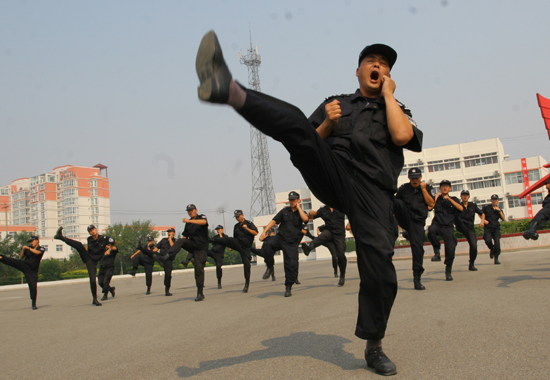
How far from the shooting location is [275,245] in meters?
12.1

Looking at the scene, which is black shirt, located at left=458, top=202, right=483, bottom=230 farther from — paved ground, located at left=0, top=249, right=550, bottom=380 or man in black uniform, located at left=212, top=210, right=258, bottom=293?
man in black uniform, located at left=212, top=210, right=258, bottom=293

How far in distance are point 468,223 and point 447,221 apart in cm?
318

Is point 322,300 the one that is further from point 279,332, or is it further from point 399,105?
point 399,105

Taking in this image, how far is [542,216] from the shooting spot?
8.35m

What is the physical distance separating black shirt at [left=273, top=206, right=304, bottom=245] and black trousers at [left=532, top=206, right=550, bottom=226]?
4.54 metres

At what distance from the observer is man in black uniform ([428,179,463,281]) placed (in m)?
9.70

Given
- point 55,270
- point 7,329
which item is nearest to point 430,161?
point 55,270

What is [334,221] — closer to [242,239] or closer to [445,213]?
[445,213]

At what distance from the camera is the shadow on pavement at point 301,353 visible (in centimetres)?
348

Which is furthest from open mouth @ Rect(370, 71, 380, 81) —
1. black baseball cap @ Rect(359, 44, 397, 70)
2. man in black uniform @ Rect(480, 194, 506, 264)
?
man in black uniform @ Rect(480, 194, 506, 264)

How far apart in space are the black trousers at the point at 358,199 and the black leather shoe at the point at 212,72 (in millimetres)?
314

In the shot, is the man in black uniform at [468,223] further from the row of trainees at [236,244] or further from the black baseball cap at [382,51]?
the black baseball cap at [382,51]

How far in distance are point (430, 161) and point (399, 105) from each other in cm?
7658

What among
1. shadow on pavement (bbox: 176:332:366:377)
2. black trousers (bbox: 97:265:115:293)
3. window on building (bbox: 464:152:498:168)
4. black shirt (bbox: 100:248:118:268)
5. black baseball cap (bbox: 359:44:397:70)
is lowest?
black trousers (bbox: 97:265:115:293)
